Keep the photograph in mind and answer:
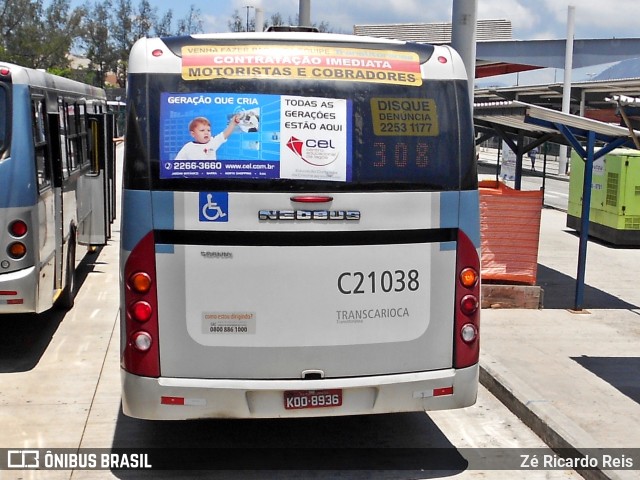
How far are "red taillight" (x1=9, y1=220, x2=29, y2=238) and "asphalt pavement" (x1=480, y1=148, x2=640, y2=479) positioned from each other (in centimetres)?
440

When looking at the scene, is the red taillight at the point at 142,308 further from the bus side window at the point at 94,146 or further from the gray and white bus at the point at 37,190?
the bus side window at the point at 94,146

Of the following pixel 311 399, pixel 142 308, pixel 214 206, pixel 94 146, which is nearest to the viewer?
pixel 214 206

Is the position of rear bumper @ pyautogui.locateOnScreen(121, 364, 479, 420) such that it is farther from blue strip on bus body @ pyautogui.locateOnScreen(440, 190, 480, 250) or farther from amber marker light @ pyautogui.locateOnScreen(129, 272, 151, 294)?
blue strip on bus body @ pyautogui.locateOnScreen(440, 190, 480, 250)

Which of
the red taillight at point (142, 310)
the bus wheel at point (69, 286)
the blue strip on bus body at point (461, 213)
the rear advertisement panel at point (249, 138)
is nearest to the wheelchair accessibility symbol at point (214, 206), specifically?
the rear advertisement panel at point (249, 138)

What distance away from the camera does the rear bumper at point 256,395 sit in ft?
17.8

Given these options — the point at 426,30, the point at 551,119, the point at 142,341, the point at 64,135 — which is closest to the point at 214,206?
the point at 142,341

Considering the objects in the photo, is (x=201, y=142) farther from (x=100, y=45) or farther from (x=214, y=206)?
(x=100, y=45)

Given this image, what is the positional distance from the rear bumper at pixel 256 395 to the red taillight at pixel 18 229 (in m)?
3.09

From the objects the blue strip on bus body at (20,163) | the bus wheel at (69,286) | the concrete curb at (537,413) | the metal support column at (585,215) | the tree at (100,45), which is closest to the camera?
the concrete curb at (537,413)

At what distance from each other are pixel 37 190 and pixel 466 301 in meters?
4.48

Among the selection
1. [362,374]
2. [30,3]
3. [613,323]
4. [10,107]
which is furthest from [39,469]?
[30,3]

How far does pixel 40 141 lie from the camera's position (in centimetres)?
867

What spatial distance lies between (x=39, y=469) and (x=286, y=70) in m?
3.09

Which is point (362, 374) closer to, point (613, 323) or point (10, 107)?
point (10, 107)
